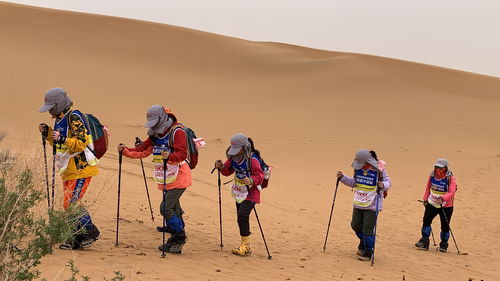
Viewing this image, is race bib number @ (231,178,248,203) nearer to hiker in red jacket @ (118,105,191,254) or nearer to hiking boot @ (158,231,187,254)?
hiker in red jacket @ (118,105,191,254)

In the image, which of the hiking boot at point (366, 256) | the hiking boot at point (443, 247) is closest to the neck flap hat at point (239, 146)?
the hiking boot at point (366, 256)

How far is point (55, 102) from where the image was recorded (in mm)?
6914

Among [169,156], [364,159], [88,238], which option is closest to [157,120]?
[169,156]

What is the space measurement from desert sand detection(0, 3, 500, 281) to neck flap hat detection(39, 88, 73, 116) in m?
1.18

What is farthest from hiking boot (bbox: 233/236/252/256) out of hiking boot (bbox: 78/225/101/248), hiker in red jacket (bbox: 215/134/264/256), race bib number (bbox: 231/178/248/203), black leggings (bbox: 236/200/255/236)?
hiking boot (bbox: 78/225/101/248)

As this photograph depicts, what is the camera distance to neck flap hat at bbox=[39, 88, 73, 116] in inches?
271

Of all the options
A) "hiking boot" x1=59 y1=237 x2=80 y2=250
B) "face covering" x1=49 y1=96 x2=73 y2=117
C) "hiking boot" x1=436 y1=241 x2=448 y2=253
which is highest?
"face covering" x1=49 y1=96 x2=73 y2=117

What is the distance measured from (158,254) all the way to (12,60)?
2750 cm

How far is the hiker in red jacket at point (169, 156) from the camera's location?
7.45 meters

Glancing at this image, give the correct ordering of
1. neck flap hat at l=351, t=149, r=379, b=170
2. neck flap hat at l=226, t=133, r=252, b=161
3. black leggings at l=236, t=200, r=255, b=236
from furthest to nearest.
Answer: neck flap hat at l=351, t=149, r=379, b=170 → black leggings at l=236, t=200, r=255, b=236 → neck flap hat at l=226, t=133, r=252, b=161

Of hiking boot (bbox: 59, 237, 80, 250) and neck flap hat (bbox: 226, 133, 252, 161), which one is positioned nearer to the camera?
hiking boot (bbox: 59, 237, 80, 250)

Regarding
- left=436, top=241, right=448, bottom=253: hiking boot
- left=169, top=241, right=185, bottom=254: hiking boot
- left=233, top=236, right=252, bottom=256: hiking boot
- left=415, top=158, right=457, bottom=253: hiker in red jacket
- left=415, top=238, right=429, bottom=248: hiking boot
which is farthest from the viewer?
left=415, top=238, right=429, bottom=248: hiking boot

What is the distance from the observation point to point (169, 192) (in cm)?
762

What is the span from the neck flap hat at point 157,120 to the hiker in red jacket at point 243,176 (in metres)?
0.85
